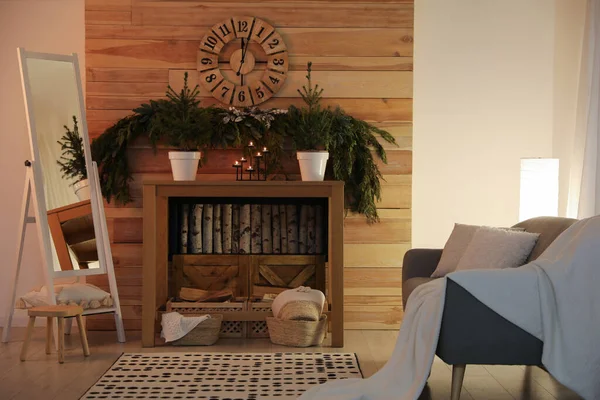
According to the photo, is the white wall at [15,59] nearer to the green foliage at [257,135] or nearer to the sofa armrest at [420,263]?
the green foliage at [257,135]

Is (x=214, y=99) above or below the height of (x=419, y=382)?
above

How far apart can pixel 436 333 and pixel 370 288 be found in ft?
7.48

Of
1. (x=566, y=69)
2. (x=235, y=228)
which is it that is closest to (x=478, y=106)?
(x=566, y=69)

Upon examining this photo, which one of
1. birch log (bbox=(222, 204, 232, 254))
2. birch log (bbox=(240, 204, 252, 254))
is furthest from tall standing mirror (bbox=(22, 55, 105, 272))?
birch log (bbox=(240, 204, 252, 254))

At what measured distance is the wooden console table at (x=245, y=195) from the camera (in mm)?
5160

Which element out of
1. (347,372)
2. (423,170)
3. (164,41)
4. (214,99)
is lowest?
(347,372)

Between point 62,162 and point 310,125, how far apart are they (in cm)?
158

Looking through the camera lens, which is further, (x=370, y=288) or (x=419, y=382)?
(x=370, y=288)

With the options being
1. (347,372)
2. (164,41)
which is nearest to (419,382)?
(347,372)

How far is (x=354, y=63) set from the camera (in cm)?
572

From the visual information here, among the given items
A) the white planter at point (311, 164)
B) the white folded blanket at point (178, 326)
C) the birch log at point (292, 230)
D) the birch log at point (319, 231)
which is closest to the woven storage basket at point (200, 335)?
the white folded blanket at point (178, 326)

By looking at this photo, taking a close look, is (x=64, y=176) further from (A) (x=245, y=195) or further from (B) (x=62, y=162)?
(A) (x=245, y=195)

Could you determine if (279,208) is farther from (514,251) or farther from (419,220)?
(514,251)

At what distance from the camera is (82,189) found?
17.7ft
